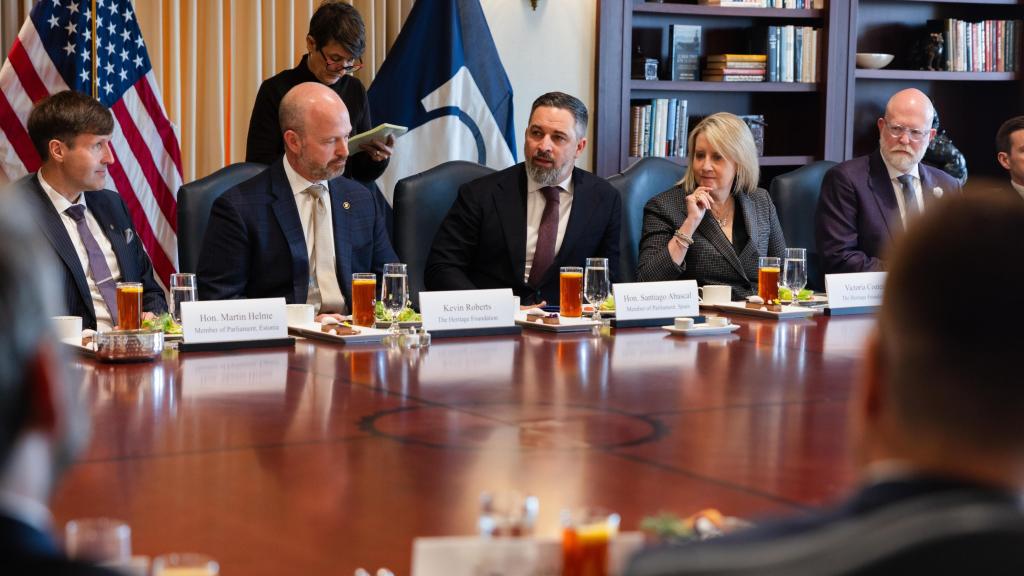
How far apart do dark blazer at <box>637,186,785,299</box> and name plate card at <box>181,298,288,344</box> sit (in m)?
1.78

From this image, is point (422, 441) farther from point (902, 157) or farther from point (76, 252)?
point (902, 157)

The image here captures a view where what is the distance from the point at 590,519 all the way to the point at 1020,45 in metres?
7.06

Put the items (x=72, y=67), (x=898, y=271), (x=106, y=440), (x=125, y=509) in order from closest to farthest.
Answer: (x=898, y=271) < (x=125, y=509) < (x=106, y=440) < (x=72, y=67)

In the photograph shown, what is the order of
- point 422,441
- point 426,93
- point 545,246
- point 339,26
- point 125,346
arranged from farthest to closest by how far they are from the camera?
1. point 426,93
2. point 339,26
3. point 545,246
4. point 125,346
5. point 422,441

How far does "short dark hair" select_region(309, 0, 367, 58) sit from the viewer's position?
4.98 m

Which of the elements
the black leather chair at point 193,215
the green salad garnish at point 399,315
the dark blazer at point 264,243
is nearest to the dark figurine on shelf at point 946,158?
the dark blazer at point 264,243

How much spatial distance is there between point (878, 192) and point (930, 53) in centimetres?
250

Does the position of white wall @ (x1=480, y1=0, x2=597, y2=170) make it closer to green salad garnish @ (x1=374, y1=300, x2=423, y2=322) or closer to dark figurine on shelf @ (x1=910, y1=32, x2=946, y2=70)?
dark figurine on shelf @ (x1=910, y1=32, x2=946, y2=70)

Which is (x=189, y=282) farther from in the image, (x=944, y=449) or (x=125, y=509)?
(x=944, y=449)

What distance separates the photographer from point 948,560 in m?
0.83

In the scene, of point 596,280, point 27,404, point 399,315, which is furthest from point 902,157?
point 27,404

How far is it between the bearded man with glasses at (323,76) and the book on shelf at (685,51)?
2.32 meters

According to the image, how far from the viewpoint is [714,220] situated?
4.78 metres

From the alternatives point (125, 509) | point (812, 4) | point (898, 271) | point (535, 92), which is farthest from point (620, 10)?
point (898, 271)
